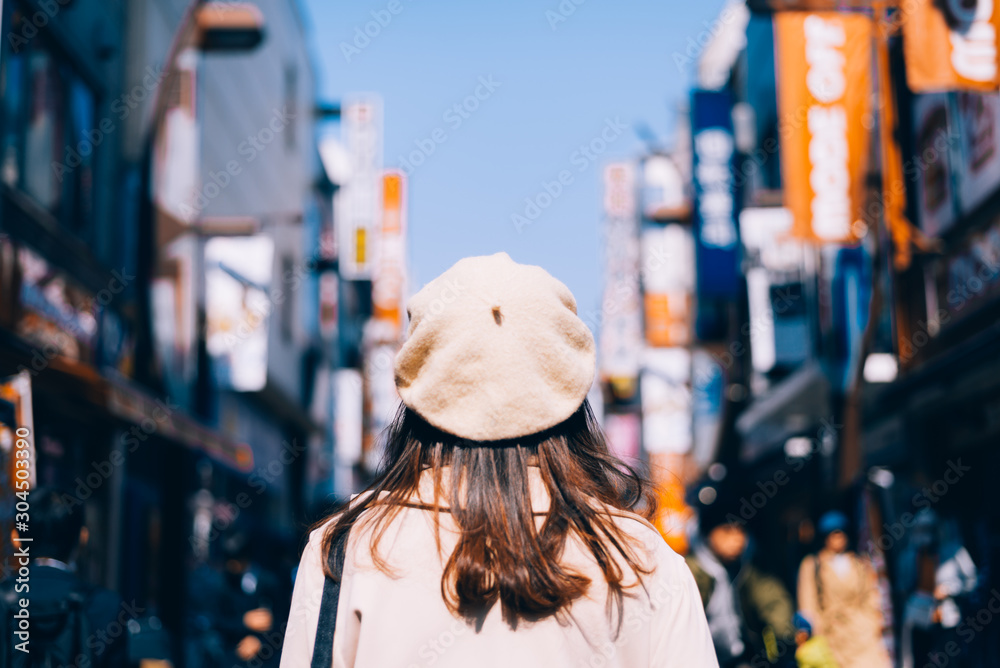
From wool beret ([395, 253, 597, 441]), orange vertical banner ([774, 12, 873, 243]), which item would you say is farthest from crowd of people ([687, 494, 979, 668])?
wool beret ([395, 253, 597, 441])

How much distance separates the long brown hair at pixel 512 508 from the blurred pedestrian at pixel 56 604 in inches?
117

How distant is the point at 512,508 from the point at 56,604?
323 cm

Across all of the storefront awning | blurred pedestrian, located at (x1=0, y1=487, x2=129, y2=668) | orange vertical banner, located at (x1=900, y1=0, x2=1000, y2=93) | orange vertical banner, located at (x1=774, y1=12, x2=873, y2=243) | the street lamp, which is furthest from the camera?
the storefront awning

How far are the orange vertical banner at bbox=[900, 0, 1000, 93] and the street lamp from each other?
723 centimetres

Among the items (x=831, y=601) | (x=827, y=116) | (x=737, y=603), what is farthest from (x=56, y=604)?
(x=827, y=116)

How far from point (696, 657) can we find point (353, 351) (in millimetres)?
30643

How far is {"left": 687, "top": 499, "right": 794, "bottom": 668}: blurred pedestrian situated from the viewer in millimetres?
5875

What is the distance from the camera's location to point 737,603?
6.91 m

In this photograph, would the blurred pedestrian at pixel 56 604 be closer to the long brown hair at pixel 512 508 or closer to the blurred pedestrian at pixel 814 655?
the long brown hair at pixel 512 508

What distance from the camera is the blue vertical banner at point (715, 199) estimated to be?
16047mm

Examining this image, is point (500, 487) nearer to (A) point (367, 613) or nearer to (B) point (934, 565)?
(A) point (367, 613)

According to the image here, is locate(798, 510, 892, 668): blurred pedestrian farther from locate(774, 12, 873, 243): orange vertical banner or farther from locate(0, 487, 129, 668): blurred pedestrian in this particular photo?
locate(0, 487, 129, 668): blurred pedestrian

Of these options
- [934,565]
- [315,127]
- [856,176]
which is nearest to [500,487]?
[934,565]

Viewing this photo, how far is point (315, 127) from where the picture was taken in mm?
29031
